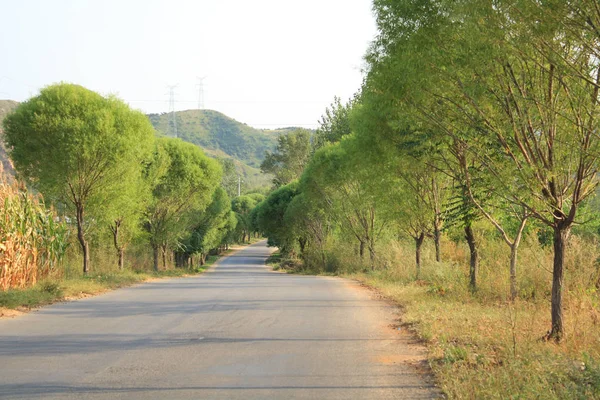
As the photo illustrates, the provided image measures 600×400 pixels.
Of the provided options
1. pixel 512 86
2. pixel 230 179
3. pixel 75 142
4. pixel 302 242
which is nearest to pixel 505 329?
pixel 512 86

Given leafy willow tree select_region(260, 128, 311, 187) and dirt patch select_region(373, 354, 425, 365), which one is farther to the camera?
leafy willow tree select_region(260, 128, 311, 187)

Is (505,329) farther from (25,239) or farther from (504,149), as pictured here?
(25,239)

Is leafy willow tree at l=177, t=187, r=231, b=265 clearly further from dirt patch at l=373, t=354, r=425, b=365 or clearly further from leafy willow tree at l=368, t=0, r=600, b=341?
dirt patch at l=373, t=354, r=425, b=365

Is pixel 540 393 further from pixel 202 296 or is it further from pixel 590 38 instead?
pixel 202 296

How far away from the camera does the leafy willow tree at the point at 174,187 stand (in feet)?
127

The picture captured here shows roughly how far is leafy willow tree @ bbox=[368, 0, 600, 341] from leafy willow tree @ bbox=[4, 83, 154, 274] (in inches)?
588

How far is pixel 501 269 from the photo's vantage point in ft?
58.4

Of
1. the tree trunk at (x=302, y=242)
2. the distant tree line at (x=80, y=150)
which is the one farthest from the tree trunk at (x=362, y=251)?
the tree trunk at (x=302, y=242)

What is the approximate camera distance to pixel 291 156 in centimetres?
8631

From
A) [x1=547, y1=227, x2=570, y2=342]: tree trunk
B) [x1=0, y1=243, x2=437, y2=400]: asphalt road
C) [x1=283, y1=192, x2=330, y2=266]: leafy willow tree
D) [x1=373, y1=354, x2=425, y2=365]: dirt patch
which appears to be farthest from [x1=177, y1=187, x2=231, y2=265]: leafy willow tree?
[x1=547, y1=227, x2=570, y2=342]: tree trunk

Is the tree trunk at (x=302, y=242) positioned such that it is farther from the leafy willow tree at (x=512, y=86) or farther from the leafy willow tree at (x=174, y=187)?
the leafy willow tree at (x=512, y=86)

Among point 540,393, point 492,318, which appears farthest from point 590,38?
point 492,318

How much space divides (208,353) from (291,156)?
77.5 meters

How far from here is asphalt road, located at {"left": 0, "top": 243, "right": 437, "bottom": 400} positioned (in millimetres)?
7090
